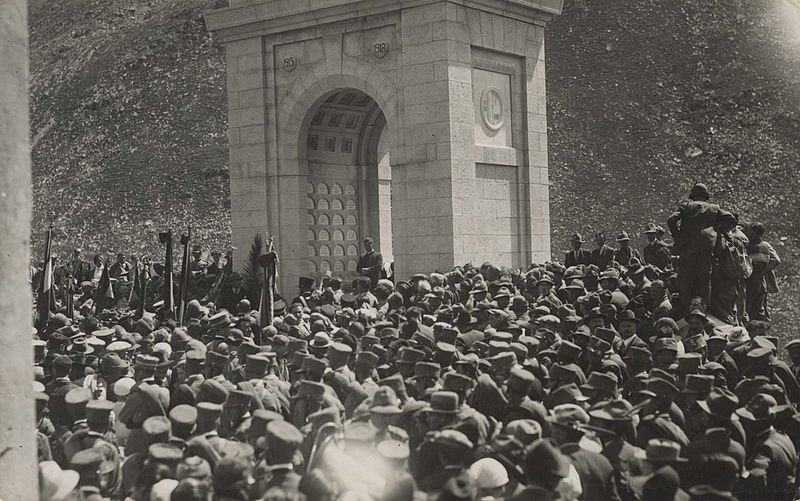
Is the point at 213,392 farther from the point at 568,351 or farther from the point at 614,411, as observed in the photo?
the point at 568,351

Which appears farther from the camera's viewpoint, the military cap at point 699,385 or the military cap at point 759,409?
the military cap at point 699,385

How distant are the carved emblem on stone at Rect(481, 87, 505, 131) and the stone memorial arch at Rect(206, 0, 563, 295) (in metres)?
0.03

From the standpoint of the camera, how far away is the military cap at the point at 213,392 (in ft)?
26.9

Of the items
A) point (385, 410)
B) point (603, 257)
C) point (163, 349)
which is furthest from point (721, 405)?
point (603, 257)

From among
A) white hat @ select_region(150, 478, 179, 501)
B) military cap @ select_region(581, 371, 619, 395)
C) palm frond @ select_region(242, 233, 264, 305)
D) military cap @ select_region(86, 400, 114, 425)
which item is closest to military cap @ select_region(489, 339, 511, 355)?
military cap @ select_region(581, 371, 619, 395)

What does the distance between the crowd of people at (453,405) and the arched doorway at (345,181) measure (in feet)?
24.3

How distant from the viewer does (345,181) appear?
2162 centimetres

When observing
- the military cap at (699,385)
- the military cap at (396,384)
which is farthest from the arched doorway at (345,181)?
the military cap at (699,385)

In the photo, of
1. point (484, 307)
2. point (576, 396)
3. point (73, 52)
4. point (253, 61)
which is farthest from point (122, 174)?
point (576, 396)

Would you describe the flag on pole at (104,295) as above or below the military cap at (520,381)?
above

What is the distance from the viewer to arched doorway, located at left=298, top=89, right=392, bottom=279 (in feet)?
68.0

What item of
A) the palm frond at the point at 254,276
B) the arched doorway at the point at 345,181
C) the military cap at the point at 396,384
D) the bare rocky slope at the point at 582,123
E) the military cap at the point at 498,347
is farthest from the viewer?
the bare rocky slope at the point at 582,123

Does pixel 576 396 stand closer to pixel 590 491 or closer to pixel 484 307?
pixel 590 491

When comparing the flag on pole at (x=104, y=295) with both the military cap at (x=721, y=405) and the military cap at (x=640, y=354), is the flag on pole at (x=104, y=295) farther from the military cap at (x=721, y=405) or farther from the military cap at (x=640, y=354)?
the military cap at (x=721, y=405)
